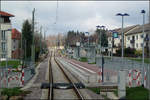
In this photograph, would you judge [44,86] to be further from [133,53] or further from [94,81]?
[133,53]

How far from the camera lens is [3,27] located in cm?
5591

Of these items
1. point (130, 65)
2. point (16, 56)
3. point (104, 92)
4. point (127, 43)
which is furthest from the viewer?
point (127, 43)

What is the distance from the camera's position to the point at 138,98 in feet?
35.7

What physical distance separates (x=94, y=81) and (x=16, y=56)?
157 ft

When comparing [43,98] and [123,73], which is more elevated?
[123,73]

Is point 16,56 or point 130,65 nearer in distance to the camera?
point 130,65

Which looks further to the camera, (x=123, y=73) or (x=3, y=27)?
(x=3, y=27)

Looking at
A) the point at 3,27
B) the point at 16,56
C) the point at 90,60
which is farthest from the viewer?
the point at 16,56

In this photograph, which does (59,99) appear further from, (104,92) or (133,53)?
(133,53)

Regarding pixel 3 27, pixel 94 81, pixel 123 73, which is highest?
pixel 3 27

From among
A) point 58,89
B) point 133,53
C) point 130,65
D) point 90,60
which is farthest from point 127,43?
point 58,89

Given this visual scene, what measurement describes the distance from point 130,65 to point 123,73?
2159cm

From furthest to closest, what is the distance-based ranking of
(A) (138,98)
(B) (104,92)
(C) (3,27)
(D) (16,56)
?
(D) (16,56) → (C) (3,27) → (B) (104,92) → (A) (138,98)

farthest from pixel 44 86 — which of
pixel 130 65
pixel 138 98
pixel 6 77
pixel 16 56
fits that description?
pixel 16 56
